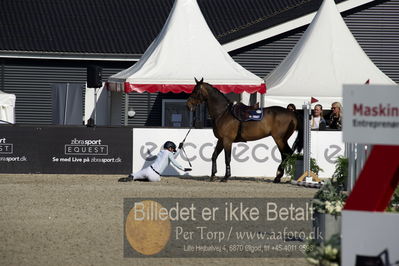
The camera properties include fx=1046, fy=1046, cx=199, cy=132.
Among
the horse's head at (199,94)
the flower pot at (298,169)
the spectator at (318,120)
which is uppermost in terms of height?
the horse's head at (199,94)

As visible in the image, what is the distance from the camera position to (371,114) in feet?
24.1

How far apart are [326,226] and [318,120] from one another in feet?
47.3

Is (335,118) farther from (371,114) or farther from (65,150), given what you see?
(371,114)

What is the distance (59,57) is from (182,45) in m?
8.38

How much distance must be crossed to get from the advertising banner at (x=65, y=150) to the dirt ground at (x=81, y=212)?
1.60ft

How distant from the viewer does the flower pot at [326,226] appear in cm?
1164

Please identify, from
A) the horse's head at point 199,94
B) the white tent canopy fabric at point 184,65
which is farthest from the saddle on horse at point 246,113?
the white tent canopy fabric at point 184,65

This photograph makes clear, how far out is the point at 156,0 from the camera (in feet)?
129

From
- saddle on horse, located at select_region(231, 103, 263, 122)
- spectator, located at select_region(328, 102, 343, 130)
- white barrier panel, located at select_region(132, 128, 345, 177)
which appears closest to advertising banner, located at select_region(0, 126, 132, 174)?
white barrier panel, located at select_region(132, 128, 345, 177)

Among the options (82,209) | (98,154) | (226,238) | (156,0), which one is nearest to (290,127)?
(98,154)

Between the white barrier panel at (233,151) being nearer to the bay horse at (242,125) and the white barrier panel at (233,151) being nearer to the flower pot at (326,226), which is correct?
the bay horse at (242,125)

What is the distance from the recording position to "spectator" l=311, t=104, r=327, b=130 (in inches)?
1007

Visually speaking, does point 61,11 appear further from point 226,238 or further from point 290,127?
point 226,238

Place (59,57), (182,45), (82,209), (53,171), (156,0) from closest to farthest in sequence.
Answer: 1. (82,209)
2. (53,171)
3. (182,45)
4. (59,57)
5. (156,0)
